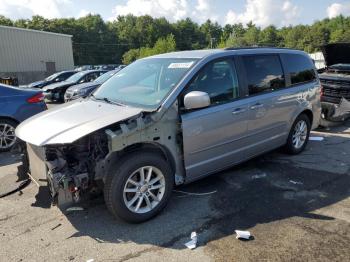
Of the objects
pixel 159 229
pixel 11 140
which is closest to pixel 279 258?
pixel 159 229

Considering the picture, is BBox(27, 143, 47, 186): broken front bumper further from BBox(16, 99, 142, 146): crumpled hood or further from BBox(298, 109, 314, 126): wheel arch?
BBox(298, 109, 314, 126): wheel arch

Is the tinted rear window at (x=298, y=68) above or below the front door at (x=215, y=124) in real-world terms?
above

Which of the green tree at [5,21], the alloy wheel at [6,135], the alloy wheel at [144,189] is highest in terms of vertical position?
the green tree at [5,21]

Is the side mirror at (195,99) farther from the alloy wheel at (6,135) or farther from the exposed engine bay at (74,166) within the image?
the alloy wheel at (6,135)

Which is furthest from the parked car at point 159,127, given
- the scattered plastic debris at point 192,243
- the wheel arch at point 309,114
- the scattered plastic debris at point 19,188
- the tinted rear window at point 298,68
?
the scattered plastic debris at point 19,188

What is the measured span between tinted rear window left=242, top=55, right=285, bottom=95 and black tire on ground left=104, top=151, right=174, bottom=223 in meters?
1.87

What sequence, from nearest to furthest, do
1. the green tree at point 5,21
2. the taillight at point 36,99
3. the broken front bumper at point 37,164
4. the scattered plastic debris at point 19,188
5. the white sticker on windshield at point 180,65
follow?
the broken front bumper at point 37,164
the white sticker on windshield at point 180,65
the scattered plastic debris at point 19,188
the taillight at point 36,99
the green tree at point 5,21

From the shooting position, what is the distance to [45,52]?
123 feet

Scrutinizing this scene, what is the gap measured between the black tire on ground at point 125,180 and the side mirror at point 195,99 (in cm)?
68

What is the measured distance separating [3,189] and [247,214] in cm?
346

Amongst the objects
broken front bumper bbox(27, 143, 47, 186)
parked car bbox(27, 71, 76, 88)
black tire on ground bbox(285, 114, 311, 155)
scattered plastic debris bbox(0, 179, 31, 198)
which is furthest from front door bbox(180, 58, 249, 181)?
parked car bbox(27, 71, 76, 88)

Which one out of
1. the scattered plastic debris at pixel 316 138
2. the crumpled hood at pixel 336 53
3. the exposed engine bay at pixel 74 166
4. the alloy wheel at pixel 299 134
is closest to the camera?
the exposed engine bay at pixel 74 166

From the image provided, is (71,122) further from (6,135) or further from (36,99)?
→ (6,135)

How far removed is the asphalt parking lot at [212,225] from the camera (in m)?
3.29
